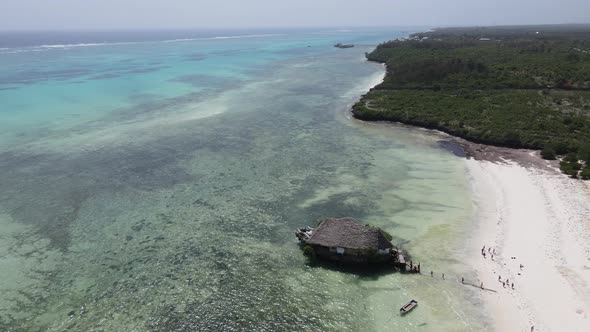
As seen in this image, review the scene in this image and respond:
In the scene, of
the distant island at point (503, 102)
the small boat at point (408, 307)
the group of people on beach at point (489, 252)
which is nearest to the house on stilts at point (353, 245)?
the small boat at point (408, 307)

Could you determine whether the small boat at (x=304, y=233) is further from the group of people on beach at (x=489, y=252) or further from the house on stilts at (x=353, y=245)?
the group of people on beach at (x=489, y=252)

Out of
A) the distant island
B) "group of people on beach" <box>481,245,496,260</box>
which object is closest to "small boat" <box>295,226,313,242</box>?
"group of people on beach" <box>481,245,496,260</box>

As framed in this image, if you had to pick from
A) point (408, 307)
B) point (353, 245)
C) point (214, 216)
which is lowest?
point (408, 307)

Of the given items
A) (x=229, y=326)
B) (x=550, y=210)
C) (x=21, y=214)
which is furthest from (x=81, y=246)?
(x=550, y=210)

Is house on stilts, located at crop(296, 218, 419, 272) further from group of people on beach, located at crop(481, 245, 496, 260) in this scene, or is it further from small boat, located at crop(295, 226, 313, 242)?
group of people on beach, located at crop(481, 245, 496, 260)

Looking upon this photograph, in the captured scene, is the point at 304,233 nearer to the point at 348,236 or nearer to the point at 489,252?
the point at 348,236

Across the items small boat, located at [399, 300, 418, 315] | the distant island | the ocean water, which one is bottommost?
small boat, located at [399, 300, 418, 315]

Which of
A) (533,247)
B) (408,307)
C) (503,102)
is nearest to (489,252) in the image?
(533,247)
